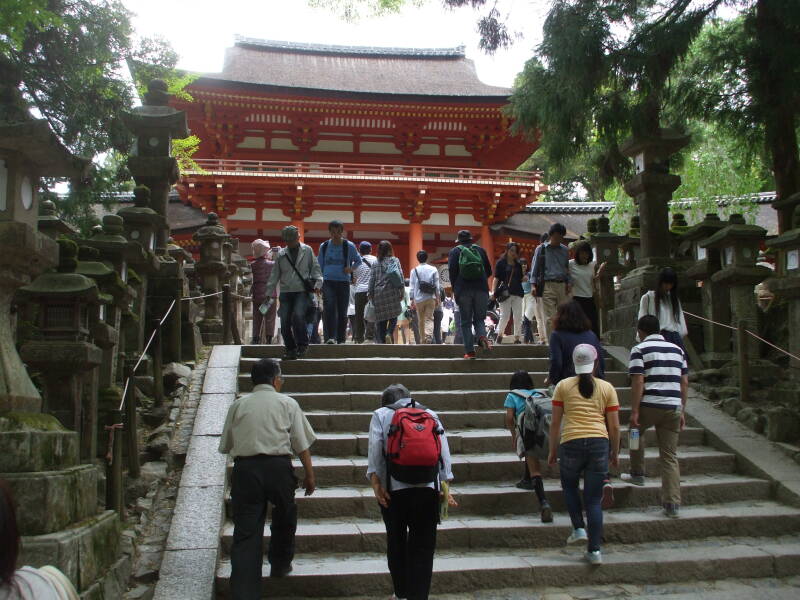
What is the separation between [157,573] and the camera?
167 inches

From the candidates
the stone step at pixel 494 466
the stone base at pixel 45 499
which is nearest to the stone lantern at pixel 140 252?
the stone step at pixel 494 466

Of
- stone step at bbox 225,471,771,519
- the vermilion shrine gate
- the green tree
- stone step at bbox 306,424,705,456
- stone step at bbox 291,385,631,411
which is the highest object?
the vermilion shrine gate

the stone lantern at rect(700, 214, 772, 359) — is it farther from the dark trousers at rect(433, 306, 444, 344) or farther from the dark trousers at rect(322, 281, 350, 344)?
the dark trousers at rect(433, 306, 444, 344)

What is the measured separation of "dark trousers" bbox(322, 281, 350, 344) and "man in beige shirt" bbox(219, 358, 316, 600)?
13.9ft

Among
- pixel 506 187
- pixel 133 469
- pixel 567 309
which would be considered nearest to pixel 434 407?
pixel 567 309

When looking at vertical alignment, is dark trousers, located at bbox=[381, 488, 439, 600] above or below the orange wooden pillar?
below

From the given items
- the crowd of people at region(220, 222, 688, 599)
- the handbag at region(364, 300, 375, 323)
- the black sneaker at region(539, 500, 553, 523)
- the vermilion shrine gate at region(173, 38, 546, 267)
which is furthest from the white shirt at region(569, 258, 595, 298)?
the vermilion shrine gate at region(173, 38, 546, 267)

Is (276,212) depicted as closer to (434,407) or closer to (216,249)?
(216,249)

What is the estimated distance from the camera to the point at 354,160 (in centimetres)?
2288

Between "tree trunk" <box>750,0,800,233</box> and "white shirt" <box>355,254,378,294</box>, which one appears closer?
"tree trunk" <box>750,0,800,233</box>

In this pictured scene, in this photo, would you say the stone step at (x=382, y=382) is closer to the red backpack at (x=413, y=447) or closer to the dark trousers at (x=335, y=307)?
the dark trousers at (x=335, y=307)

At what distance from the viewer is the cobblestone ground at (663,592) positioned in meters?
4.37

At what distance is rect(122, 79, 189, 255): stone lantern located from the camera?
8508 mm

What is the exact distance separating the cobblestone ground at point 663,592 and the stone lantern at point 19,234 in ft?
7.15
